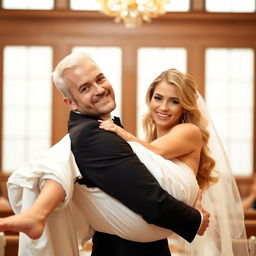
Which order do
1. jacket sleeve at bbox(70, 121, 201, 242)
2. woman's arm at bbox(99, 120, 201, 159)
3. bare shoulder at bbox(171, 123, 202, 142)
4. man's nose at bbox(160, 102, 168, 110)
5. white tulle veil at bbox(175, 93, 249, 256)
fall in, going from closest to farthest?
jacket sleeve at bbox(70, 121, 201, 242) → woman's arm at bbox(99, 120, 201, 159) → bare shoulder at bbox(171, 123, 202, 142) → man's nose at bbox(160, 102, 168, 110) → white tulle veil at bbox(175, 93, 249, 256)

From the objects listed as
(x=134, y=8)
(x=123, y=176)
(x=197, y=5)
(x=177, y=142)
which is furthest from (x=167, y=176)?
(x=197, y=5)

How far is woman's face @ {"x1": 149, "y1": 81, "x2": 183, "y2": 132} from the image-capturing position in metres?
2.45

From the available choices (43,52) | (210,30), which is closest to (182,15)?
(210,30)

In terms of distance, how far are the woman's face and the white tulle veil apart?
0.97ft

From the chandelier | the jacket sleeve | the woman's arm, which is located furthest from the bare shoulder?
the chandelier

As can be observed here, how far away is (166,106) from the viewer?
245 centimetres

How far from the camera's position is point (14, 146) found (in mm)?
9469

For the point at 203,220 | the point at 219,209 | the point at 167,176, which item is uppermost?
the point at 167,176

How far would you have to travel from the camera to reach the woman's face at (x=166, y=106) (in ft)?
8.02

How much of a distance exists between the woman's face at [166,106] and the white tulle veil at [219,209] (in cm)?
30

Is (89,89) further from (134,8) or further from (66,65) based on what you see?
(134,8)

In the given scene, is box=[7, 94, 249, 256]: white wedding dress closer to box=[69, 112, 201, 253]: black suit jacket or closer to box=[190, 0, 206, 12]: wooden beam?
box=[69, 112, 201, 253]: black suit jacket

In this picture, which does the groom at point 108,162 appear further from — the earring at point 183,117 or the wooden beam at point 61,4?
the wooden beam at point 61,4

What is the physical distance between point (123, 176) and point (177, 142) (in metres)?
0.45
